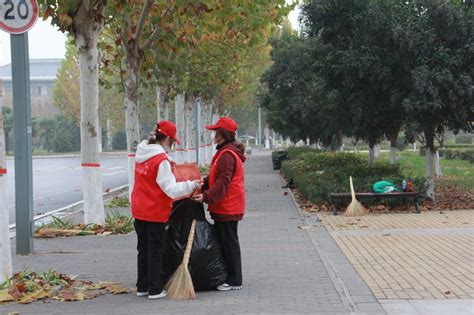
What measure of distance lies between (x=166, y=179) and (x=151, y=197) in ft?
0.89

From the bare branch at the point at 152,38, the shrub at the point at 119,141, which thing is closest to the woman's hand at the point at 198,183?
the bare branch at the point at 152,38

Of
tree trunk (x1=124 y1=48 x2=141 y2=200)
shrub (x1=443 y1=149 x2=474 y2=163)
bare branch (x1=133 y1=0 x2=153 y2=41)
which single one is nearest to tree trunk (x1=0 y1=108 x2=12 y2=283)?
bare branch (x1=133 y1=0 x2=153 y2=41)

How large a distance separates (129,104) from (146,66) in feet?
3.18

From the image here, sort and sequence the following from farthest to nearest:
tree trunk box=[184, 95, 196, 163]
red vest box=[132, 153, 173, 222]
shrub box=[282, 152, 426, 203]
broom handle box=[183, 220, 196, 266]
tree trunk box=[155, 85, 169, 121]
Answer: tree trunk box=[184, 95, 196, 163] < tree trunk box=[155, 85, 169, 121] < shrub box=[282, 152, 426, 203] < broom handle box=[183, 220, 196, 266] < red vest box=[132, 153, 173, 222]

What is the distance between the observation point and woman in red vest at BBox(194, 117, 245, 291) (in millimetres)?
7121

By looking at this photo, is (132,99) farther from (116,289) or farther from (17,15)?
(116,289)

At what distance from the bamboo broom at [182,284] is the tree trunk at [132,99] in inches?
304

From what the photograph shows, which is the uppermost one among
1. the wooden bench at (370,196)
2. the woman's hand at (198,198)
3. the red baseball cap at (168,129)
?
the red baseball cap at (168,129)

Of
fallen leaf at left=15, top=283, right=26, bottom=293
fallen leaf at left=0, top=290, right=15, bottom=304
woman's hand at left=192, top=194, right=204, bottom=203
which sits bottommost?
fallen leaf at left=0, top=290, right=15, bottom=304

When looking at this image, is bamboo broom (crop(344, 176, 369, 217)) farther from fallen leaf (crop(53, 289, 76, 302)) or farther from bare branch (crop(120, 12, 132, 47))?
fallen leaf (crop(53, 289, 76, 302))

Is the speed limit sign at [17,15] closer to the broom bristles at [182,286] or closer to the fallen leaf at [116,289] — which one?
the fallen leaf at [116,289]

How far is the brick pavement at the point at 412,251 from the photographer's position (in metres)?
7.43

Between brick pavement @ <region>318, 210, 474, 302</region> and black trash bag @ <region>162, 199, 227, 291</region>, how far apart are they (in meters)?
1.71

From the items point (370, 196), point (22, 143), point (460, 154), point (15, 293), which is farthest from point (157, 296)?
point (460, 154)
